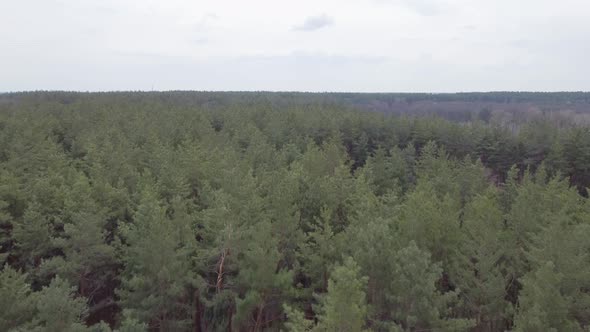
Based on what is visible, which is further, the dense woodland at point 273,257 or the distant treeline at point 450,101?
the distant treeline at point 450,101

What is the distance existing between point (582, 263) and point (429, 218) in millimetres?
5121

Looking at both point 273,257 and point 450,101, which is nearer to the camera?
point 273,257

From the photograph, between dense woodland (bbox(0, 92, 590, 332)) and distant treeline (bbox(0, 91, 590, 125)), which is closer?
dense woodland (bbox(0, 92, 590, 332))

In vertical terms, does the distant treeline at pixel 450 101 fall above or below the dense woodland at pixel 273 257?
above

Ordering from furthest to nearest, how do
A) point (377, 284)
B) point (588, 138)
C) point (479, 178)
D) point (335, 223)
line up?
point (588, 138)
point (479, 178)
point (335, 223)
point (377, 284)

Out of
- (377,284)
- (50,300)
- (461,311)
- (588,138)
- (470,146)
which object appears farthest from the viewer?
(470,146)

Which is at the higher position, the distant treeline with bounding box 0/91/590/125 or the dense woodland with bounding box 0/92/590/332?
the distant treeline with bounding box 0/91/590/125

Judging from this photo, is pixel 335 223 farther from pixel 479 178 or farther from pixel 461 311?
pixel 479 178

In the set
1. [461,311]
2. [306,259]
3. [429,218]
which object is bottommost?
[461,311]

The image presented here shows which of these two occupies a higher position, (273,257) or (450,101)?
(450,101)

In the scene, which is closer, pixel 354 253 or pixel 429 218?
pixel 354 253

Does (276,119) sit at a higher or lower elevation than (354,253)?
higher

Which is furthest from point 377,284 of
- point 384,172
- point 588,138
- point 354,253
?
point 588,138

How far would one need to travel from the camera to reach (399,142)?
179ft
